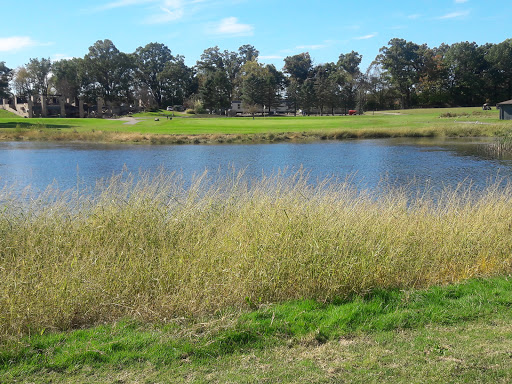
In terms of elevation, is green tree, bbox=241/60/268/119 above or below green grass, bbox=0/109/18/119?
above

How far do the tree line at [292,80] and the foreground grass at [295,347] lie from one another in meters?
88.8

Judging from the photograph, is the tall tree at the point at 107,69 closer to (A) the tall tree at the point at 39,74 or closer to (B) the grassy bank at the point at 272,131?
(A) the tall tree at the point at 39,74

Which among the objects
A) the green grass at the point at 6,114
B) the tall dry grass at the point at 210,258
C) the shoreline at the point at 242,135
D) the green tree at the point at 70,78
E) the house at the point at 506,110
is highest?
the green tree at the point at 70,78

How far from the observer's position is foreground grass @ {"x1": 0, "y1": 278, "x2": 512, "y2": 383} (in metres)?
4.32

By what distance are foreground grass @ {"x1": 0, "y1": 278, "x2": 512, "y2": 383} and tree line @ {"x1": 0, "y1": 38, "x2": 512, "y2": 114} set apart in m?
88.8

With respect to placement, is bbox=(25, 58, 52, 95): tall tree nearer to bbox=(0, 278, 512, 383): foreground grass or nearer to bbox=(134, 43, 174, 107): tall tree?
bbox=(134, 43, 174, 107): tall tree

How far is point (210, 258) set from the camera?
703cm

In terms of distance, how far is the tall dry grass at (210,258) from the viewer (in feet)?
19.4

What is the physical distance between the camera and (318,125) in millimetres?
61344

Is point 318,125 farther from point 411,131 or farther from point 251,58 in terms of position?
point 251,58

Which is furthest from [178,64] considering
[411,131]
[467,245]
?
[467,245]

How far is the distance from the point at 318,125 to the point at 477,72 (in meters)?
46.4

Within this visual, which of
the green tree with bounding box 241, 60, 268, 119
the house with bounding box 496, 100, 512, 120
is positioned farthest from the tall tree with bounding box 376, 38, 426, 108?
the house with bounding box 496, 100, 512, 120

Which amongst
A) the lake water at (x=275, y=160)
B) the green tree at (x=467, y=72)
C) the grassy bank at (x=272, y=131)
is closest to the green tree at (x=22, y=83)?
the grassy bank at (x=272, y=131)
